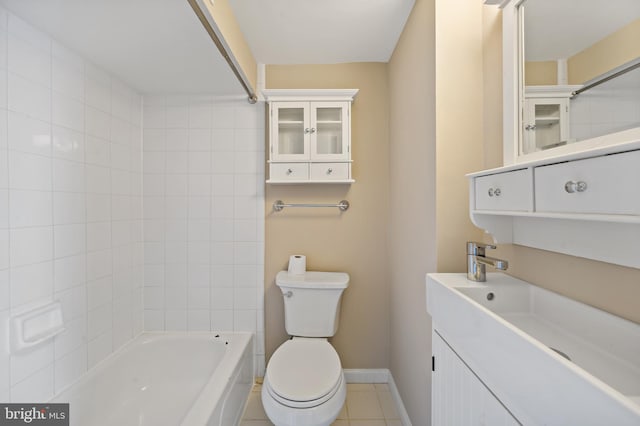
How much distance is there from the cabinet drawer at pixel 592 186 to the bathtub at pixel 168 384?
1.42m

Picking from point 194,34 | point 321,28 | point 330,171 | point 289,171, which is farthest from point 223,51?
point 330,171

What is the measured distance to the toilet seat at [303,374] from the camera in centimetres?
118

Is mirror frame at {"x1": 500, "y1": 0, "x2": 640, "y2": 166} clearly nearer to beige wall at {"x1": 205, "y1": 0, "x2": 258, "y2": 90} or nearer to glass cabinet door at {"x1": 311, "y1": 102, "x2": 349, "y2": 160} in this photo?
glass cabinet door at {"x1": 311, "y1": 102, "x2": 349, "y2": 160}

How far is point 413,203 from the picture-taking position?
142 centimetres

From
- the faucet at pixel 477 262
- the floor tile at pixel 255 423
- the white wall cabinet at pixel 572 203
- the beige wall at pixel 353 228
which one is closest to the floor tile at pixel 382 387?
the beige wall at pixel 353 228

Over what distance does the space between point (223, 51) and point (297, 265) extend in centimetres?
129

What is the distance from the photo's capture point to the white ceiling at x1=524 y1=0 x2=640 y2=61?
620mm

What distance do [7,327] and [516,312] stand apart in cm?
189

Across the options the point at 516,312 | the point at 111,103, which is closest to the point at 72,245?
the point at 111,103

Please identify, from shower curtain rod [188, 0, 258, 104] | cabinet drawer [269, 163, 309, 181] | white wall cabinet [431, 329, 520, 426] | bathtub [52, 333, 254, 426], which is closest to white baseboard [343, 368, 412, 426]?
bathtub [52, 333, 254, 426]

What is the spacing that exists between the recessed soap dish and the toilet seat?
0.98m

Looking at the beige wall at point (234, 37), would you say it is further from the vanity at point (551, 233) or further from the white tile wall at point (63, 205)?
the vanity at point (551, 233)

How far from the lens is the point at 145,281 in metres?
1.92

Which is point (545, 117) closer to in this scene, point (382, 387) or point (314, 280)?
point (314, 280)
